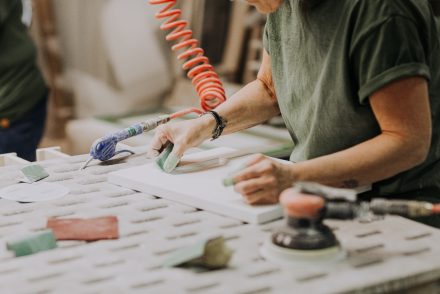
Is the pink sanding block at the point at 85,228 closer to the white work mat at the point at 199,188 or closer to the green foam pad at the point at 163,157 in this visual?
the white work mat at the point at 199,188

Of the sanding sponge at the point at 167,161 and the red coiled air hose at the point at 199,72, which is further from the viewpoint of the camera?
the red coiled air hose at the point at 199,72

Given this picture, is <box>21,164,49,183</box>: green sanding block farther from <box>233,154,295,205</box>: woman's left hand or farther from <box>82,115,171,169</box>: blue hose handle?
<box>233,154,295,205</box>: woman's left hand

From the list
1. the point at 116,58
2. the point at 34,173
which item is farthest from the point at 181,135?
the point at 116,58

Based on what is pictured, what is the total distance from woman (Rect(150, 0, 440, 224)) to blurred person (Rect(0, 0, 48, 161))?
1.11 metres

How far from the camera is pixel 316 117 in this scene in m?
1.52

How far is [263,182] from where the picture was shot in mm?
1314

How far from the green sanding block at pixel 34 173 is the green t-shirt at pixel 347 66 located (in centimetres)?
57

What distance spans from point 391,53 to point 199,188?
45 cm

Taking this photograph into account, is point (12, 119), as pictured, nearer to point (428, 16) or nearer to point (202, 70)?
point (202, 70)

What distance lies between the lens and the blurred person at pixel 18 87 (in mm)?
2607

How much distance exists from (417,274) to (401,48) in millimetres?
444

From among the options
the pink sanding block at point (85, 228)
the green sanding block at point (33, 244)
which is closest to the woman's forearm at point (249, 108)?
the pink sanding block at point (85, 228)

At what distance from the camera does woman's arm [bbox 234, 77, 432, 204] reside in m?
1.32

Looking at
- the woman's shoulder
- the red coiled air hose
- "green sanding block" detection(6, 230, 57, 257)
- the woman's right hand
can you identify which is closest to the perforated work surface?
"green sanding block" detection(6, 230, 57, 257)
